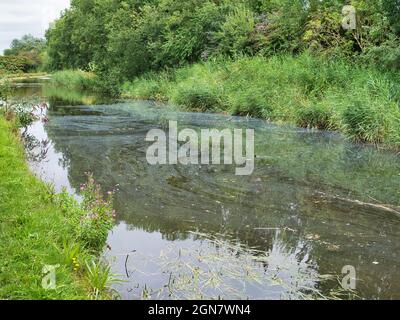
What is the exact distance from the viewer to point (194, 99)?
66.9ft

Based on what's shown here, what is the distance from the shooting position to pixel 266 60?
2020 cm

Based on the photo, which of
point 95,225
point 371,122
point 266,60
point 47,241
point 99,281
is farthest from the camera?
point 266,60

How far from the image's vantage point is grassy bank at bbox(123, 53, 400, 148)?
11.9m

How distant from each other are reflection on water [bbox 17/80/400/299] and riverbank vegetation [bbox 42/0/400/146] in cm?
190

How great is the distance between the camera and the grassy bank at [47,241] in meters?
3.89

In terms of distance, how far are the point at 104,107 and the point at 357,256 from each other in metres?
18.9

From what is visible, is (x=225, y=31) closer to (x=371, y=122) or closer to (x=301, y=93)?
(x=301, y=93)

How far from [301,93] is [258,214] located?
32.6 ft

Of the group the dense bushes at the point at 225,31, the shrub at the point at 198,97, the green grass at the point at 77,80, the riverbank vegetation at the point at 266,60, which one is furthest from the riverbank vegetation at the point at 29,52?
the shrub at the point at 198,97

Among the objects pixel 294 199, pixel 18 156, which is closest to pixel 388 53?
pixel 294 199

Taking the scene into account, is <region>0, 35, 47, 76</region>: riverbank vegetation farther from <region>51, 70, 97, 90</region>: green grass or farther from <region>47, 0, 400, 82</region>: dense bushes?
<region>47, 0, 400, 82</region>: dense bushes

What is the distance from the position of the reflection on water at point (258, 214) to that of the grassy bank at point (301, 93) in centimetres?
73

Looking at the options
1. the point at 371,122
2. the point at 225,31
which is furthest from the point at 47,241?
the point at 225,31

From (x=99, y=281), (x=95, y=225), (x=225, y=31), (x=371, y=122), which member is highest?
(x=225, y=31)
